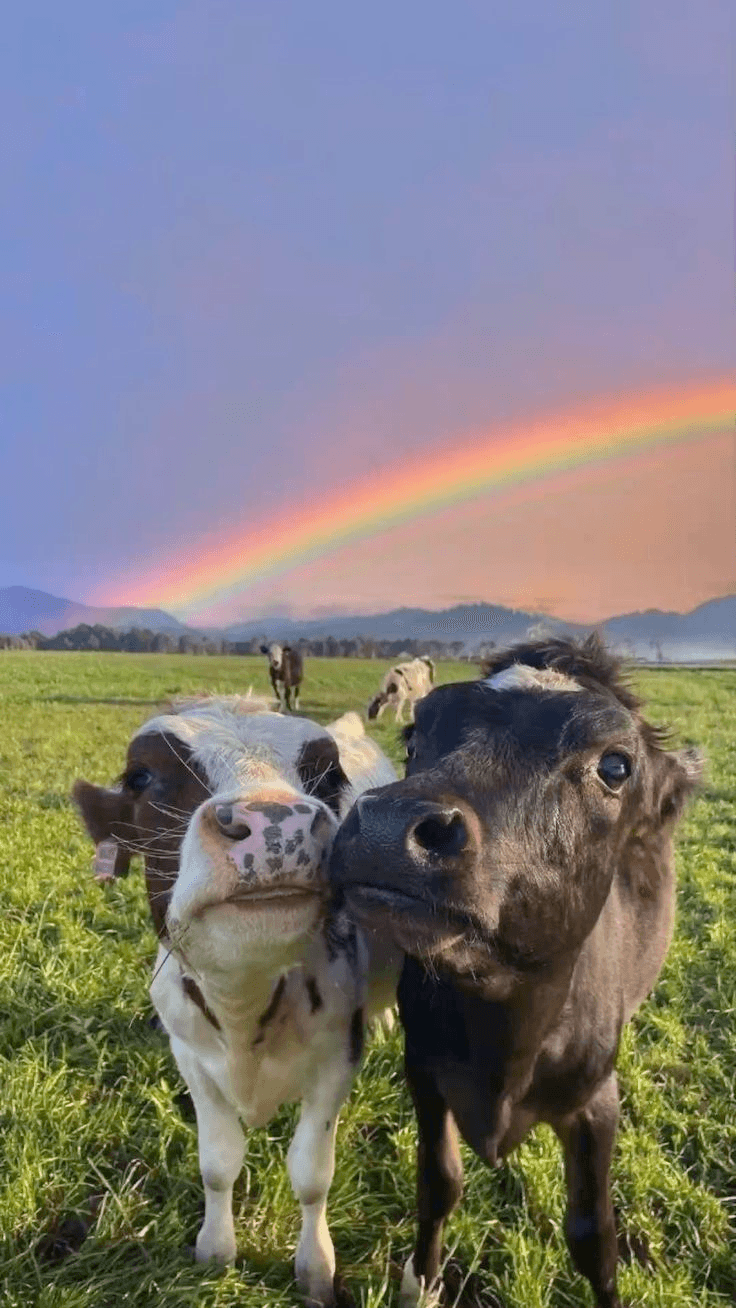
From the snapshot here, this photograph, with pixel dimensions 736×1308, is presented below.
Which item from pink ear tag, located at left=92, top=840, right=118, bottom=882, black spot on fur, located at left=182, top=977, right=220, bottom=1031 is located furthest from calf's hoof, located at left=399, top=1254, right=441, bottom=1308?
pink ear tag, located at left=92, top=840, right=118, bottom=882

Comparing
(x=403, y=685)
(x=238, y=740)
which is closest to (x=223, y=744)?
(x=238, y=740)

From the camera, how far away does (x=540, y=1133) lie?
3.95m

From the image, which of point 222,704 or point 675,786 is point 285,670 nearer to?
point 222,704

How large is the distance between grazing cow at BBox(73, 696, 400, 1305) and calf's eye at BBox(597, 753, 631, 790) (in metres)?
0.83

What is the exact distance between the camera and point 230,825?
7.80ft

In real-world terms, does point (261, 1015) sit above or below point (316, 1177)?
above

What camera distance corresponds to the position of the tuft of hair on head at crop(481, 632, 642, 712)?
305 cm

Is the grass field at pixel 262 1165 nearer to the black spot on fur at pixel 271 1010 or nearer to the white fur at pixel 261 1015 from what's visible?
the white fur at pixel 261 1015

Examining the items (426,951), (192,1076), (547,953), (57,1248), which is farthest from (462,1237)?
(426,951)

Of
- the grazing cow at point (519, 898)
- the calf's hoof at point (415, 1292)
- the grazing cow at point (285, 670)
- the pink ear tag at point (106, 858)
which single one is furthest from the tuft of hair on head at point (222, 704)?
the grazing cow at point (285, 670)

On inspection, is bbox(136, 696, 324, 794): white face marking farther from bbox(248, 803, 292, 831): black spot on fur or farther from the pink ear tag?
the pink ear tag

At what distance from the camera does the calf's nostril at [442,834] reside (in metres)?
1.98

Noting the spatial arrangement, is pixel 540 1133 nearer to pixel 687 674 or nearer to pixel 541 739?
pixel 541 739

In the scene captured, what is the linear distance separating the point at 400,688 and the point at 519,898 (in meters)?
19.0
